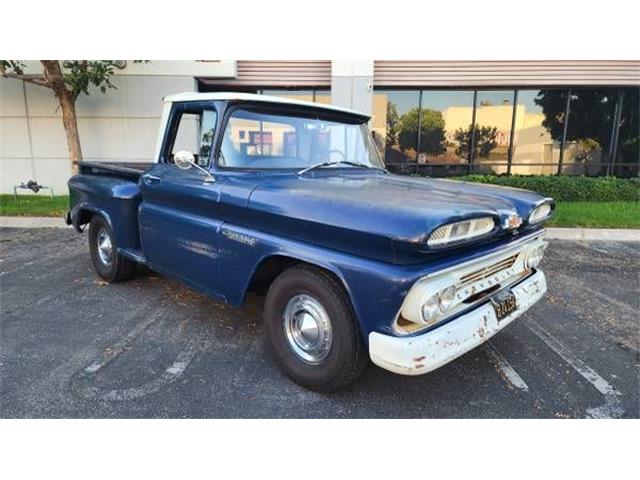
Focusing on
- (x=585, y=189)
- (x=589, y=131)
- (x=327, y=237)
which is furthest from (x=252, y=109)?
(x=589, y=131)

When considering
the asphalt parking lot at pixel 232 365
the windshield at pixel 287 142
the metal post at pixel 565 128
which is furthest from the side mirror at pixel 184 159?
the metal post at pixel 565 128

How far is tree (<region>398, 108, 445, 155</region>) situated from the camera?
1224cm

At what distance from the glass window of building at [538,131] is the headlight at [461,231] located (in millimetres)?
11292

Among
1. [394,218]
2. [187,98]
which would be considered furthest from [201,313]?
[394,218]

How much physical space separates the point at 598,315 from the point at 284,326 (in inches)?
130

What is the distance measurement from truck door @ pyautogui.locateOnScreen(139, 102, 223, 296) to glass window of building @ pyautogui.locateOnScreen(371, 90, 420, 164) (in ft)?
29.1

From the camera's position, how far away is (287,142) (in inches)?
142

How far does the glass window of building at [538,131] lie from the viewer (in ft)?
40.3

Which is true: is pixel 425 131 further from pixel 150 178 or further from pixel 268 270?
pixel 268 270

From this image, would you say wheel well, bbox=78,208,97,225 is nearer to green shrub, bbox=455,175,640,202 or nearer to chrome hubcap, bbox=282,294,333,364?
chrome hubcap, bbox=282,294,333,364

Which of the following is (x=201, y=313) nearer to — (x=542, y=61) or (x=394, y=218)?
(x=394, y=218)

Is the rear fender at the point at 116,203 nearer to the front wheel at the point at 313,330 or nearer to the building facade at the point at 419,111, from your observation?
the front wheel at the point at 313,330

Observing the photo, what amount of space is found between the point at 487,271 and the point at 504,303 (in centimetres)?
27

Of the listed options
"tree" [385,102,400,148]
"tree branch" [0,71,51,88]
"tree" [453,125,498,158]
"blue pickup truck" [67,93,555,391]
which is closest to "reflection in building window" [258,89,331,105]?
"tree" [385,102,400,148]
